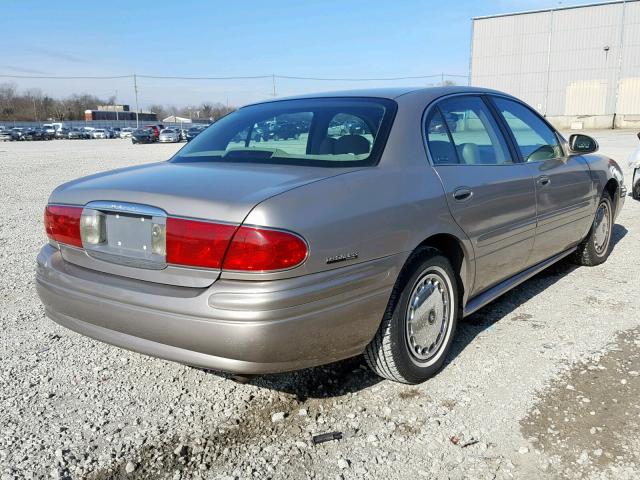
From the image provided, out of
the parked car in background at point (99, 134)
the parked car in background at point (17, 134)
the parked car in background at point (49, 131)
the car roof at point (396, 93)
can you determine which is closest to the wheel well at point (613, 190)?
the car roof at point (396, 93)

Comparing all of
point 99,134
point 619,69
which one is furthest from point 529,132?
point 99,134

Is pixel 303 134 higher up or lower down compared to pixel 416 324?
higher up

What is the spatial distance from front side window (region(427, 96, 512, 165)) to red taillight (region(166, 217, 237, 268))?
1395 mm

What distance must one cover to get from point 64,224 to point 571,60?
49.6 m

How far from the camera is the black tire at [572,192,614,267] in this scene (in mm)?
5277

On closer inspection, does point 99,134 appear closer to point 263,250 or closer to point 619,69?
point 619,69

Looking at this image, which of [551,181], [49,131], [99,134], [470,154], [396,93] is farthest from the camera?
[99,134]

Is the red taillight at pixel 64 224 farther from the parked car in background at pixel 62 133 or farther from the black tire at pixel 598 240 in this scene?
the parked car in background at pixel 62 133

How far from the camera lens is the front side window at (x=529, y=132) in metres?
4.08

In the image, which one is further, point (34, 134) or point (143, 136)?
point (34, 134)

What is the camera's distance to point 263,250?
2258mm

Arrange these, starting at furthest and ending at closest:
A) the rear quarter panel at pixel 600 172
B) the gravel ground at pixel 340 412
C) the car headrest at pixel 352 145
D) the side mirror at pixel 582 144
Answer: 1. the rear quarter panel at pixel 600 172
2. the side mirror at pixel 582 144
3. the car headrest at pixel 352 145
4. the gravel ground at pixel 340 412

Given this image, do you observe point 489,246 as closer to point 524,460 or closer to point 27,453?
point 524,460

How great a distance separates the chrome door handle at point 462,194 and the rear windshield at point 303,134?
533mm
